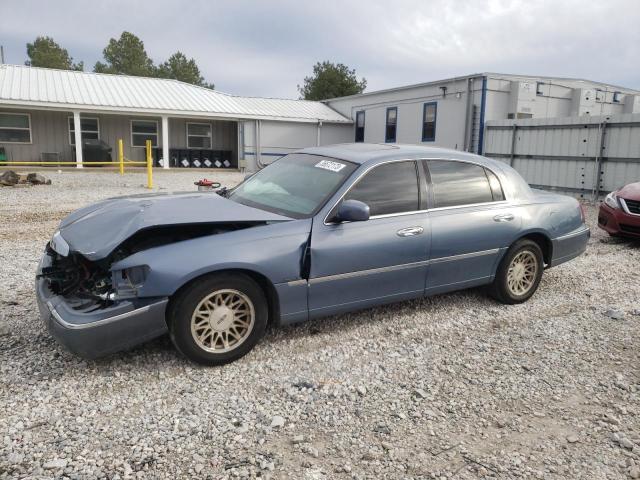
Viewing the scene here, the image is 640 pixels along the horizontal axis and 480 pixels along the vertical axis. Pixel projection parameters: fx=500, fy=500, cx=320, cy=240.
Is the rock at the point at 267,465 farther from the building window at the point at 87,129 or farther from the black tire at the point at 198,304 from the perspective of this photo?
the building window at the point at 87,129

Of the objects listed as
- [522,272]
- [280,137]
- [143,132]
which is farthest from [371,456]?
[280,137]

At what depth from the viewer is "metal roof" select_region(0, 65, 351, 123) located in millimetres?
20594

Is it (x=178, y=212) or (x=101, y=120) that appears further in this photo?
(x=101, y=120)

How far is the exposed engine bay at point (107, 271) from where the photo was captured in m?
3.26

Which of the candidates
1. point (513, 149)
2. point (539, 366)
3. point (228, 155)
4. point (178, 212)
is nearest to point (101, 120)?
point (228, 155)

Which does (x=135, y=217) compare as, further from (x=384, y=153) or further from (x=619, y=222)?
(x=619, y=222)

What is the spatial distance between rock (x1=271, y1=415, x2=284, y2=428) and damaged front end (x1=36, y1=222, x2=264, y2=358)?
98 centimetres

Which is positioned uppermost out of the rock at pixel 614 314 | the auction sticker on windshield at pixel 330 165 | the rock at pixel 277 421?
the auction sticker on windshield at pixel 330 165

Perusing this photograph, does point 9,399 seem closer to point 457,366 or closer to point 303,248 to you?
point 303,248

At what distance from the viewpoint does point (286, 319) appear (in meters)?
3.79

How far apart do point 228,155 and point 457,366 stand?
23.4 metres

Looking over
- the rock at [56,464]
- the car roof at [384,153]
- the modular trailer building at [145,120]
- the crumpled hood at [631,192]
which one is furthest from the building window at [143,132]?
the rock at [56,464]

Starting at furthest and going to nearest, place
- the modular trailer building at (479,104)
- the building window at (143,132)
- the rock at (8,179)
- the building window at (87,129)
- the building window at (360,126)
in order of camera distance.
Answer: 1. the building window at (360,126)
2. the building window at (143,132)
3. the building window at (87,129)
4. the modular trailer building at (479,104)
5. the rock at (8,179)

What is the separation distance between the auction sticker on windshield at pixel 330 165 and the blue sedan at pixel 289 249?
2 cm
